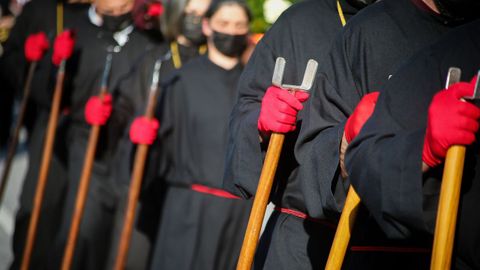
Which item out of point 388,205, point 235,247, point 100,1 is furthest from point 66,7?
point 388,205

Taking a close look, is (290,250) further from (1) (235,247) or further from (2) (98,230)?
(2) (98,230)

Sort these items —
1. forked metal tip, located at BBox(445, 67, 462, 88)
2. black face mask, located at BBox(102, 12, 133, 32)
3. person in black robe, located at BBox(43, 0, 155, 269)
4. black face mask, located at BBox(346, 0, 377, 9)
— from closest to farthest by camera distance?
forked metal tip, located at BBox(445, 67, 462, 88) → black face mask, located at BBox(346, 0, 377, 9) → person in black robe, located at BBox(43, 0, 155, 269) → black face mask, located at BBox(102, 12, 133, 32)

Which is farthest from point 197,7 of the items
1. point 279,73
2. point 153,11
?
point 279,73

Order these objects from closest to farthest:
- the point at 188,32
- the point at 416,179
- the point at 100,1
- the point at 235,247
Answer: the point at 416,179 < the point at 235,247 < the point at 188,32 < the point at 100,1

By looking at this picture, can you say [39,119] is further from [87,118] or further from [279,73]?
[279,73]

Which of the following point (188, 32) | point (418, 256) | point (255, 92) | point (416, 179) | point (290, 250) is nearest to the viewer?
point (416, 179)

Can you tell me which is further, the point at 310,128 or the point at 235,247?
the point at 235,247

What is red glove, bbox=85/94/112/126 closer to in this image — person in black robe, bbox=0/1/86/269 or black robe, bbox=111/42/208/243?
A: black robe, bbox=111/42/208/243

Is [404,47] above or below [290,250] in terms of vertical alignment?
above

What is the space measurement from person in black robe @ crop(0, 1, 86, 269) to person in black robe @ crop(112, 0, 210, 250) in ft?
2.42

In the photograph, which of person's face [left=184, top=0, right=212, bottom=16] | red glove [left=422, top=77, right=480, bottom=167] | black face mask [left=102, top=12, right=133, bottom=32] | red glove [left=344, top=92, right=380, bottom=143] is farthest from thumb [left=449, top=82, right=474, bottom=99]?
black face mask [left=102, top=12, right=133, bottom=32]

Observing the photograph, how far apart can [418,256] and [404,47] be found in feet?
2.35

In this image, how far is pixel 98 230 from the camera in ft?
23.6

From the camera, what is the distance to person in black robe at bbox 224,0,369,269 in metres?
4.07
